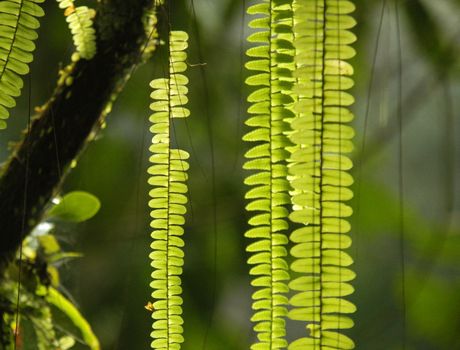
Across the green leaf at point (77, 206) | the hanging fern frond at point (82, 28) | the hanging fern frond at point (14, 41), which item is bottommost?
the hanging fern frond at point (14, 41)

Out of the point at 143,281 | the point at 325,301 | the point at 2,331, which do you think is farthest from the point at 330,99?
the point at 143,281

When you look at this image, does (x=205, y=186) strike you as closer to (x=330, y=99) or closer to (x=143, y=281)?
(x=143, y=281)

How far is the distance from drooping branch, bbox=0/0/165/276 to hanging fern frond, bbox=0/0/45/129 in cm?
24

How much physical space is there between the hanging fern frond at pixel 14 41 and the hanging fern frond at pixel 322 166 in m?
0.31

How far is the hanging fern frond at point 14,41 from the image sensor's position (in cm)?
71

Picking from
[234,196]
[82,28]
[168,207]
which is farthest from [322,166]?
[234,196]

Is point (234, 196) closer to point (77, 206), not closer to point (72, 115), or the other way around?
point (77, 206)

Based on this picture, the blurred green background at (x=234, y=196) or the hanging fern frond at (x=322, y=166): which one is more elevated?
the blurred green background at (x=234, y=196)

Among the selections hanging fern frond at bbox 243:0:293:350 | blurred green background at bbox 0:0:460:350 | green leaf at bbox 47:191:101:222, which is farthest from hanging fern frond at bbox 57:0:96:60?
blurred green background at bbox 0:0:460:350

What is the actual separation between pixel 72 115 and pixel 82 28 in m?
0.15

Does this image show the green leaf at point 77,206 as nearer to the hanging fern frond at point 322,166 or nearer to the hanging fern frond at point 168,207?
the hanging fern frond at point 168,207

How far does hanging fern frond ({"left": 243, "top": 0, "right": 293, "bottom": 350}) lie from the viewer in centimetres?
65

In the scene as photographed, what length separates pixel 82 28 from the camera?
0.91 meters

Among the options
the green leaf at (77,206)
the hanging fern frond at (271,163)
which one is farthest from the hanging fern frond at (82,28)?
the green leaf at (77,206)
